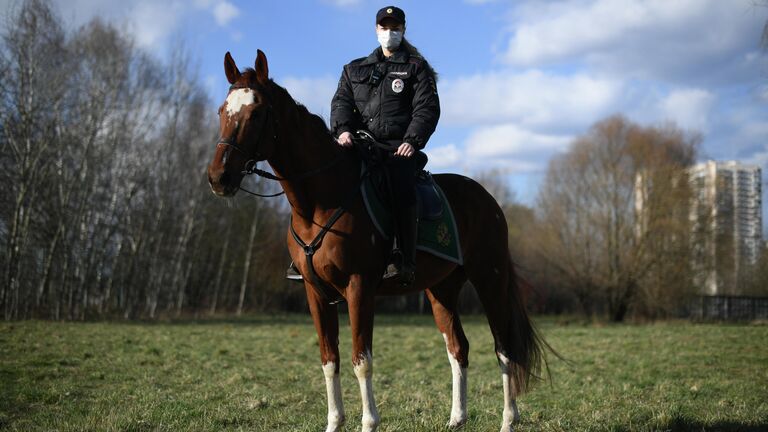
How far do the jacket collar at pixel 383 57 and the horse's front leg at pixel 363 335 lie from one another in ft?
6.90

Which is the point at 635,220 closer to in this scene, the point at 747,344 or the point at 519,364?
the point at 747,344

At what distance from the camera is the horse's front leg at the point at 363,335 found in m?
5.13

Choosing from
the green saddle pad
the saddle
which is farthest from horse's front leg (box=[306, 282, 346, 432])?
the saddle

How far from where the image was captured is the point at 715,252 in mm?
34969

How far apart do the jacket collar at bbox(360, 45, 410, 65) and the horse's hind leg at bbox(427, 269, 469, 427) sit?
234cm

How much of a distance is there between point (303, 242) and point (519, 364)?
9.14 feet

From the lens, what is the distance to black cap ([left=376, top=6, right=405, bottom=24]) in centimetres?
596

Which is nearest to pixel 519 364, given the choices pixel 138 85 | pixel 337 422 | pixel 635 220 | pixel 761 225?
pixel 337 422

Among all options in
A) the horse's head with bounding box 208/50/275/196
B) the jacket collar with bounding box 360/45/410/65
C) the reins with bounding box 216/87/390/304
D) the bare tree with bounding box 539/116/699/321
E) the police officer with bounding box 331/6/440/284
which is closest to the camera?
the horse's head with bounding box 208/50/275/196


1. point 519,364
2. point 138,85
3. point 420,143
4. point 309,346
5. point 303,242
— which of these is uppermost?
point 138,85

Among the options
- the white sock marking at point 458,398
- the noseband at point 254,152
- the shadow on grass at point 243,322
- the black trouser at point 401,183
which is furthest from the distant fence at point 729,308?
the noseband at point 254,152

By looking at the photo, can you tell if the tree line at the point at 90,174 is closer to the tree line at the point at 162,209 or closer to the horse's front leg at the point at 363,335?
the tree line at the point at 162,209

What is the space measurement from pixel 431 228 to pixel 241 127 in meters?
2.13

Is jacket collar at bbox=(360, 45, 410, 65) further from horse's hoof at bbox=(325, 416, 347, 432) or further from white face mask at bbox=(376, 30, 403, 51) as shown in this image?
horse's hoof at bbox=(325, 416, 347, 432)
